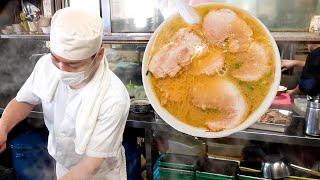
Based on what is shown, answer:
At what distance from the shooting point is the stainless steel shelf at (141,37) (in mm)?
2139

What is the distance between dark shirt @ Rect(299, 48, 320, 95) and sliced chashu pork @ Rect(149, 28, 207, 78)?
5.36 feet

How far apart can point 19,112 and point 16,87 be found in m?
1.42

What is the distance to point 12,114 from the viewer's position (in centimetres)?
173

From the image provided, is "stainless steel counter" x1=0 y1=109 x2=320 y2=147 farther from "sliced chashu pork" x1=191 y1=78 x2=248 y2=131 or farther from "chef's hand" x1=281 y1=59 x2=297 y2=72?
"sliced chashu pork" x1=191 y1=78 x2=248 y2=131

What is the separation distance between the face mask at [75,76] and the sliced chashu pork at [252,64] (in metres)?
0.67

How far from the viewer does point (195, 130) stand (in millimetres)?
1112

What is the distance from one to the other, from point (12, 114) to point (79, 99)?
474 millimetres

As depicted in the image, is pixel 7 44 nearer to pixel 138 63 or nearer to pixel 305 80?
pixel 138 63

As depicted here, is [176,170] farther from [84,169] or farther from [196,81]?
[196,81]

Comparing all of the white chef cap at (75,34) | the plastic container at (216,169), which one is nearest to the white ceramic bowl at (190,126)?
the white chef cap at (75,34)

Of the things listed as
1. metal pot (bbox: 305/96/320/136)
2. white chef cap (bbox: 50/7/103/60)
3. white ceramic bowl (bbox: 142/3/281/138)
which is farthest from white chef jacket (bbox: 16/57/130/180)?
metal pot (bbox: 305/96/320/136)

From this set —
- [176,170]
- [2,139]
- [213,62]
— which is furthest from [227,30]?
[176,170]

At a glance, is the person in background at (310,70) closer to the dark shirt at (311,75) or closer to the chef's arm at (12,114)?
the dark shirt at (311,75)

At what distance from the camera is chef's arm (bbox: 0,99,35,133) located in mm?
1694
